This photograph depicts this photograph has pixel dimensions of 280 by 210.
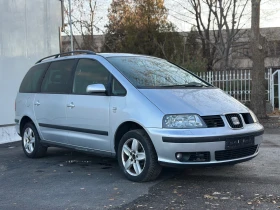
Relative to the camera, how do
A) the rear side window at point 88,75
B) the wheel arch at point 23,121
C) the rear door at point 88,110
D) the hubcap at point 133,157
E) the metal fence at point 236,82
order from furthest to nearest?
the metal fence at point 236,82
the wheel arch at point 23,121
the rear side window at point 88,75
the rear door at point 88,110
the hubcap at point 133,157

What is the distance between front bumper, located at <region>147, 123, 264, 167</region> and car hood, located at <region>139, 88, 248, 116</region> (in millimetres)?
257

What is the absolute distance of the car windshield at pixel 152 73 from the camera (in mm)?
5680

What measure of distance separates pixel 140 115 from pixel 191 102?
2.23ft

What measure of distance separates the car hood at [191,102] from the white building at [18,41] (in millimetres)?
5609

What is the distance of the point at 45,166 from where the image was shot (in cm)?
672

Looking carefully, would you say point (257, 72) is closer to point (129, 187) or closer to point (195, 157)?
point (195, 157)

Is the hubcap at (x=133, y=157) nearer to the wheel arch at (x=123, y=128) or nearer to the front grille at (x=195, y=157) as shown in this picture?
the wheel arch at (x=123, y=128)

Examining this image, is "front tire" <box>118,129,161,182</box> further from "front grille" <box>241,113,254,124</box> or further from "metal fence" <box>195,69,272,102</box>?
"metal fence" <box>195,69,272,102</box>

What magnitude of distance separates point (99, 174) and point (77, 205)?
4.65 feet

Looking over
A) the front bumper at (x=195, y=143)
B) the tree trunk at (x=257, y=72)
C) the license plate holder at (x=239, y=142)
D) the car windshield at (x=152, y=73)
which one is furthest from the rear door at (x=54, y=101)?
the tree trunk at (x=257, y=72)

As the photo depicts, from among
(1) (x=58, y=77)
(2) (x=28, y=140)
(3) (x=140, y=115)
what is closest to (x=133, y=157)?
(3) (x=140, y=115)

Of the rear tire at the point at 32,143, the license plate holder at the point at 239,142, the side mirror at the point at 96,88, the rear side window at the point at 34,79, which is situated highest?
the rear side window at the point at 34,79

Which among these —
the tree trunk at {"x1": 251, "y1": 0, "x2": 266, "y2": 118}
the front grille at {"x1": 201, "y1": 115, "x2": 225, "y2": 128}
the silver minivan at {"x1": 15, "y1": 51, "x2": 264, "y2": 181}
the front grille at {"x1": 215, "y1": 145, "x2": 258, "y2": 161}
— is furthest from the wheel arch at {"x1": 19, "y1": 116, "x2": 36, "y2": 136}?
the tree trunk at {"x1": 251, "y1": 0, "x2": 266, "y2": 118}

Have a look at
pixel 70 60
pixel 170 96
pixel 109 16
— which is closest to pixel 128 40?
pixel 109 16
